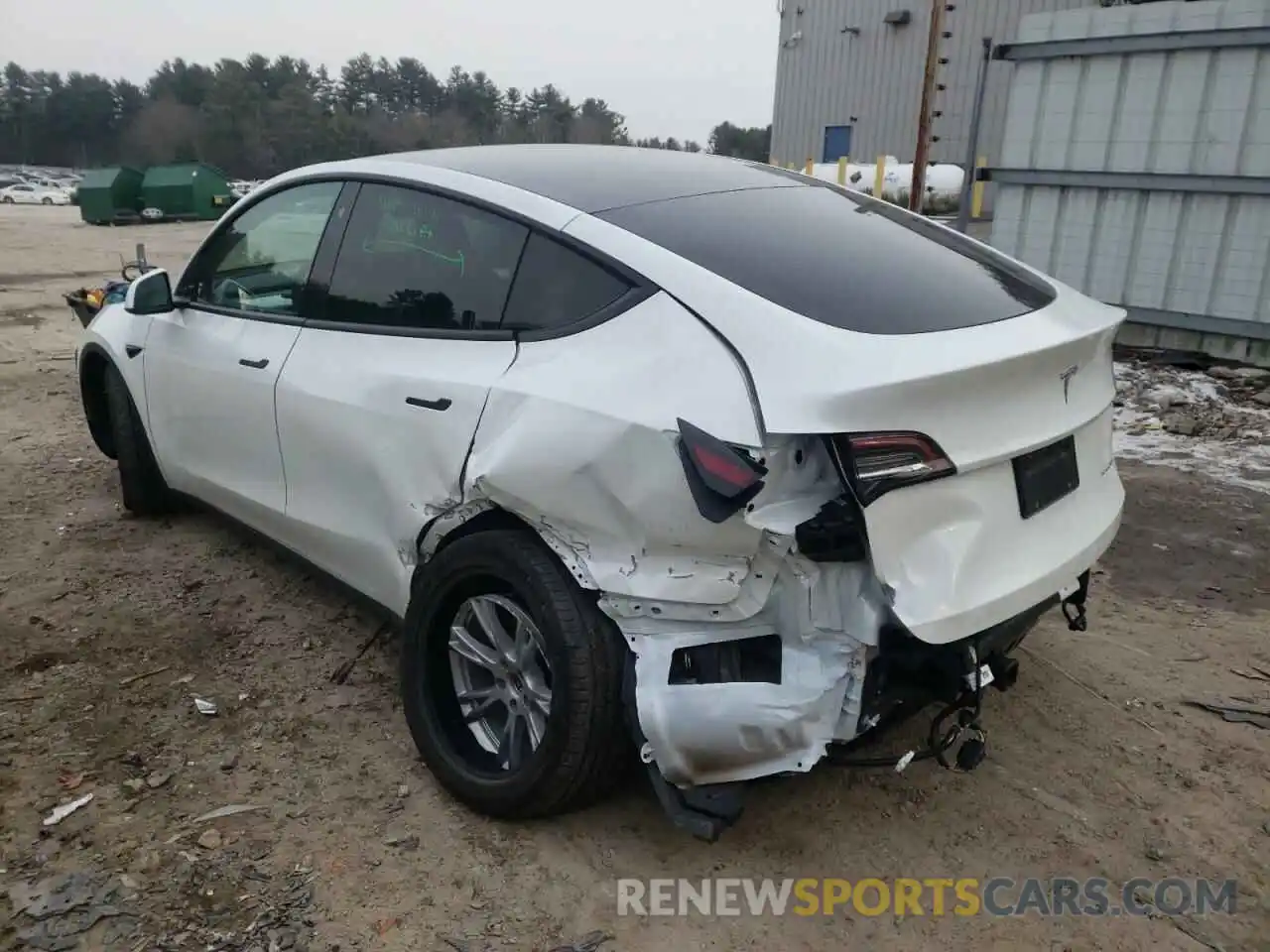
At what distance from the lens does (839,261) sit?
2.49 metres

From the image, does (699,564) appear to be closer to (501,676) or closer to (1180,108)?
(501,676)

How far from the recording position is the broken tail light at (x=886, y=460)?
1962 millimetres

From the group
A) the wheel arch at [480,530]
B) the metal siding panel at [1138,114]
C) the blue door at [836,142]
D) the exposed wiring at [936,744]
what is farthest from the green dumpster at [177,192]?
the exposed wiring at [936,744]

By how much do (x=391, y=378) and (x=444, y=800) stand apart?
121 cm

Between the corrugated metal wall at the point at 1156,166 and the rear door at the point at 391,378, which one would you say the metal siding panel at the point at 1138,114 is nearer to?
the corrugated metal wall at the point at 1156,166

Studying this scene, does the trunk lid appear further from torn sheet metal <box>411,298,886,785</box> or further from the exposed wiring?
the exposed wiring

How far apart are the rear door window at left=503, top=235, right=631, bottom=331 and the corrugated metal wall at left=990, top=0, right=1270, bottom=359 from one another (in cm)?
669

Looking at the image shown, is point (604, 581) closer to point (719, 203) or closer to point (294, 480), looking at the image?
point (719, 203)

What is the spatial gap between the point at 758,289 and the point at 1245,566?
3.24m

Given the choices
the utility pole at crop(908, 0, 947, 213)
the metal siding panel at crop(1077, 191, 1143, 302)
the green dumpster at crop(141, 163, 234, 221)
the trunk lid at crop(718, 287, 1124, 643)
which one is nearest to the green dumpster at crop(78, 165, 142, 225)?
the green dumpster at crop(141, 163, 234, 221)

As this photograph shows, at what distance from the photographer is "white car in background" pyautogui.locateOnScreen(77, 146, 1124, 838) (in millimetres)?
2031

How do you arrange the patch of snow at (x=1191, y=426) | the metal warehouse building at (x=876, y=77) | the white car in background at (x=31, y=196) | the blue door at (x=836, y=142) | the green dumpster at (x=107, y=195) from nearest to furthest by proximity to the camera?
1. the patch of snow at (x=1191, y=426)
2. the metal warehouse building at (x=876, y=77)
3. the blue door at (x=836, y=142)
4. the green dumpster at (x=107, y=195)
5. the white car in background at (x=31, y=196)

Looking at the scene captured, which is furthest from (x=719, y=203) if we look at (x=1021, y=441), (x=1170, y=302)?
(x=1170, y=302)

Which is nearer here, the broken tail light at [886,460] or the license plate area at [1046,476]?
the broken tail light at [886,460]
